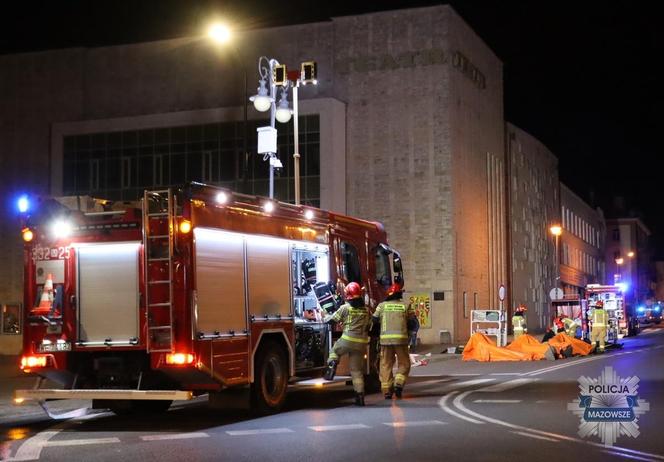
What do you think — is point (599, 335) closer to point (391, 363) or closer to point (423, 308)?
point (423, 308)

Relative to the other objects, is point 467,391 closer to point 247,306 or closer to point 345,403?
point 345,403

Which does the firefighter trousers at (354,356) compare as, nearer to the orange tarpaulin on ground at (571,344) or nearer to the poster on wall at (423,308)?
the orange tarpaulin on ground at (571,344)

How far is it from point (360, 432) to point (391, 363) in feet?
12.3

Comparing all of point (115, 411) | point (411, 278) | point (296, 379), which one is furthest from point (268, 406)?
point (411, 278)

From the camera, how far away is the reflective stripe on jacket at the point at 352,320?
46.1ft

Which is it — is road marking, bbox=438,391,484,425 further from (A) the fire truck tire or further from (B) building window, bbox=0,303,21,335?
(B) building window, bbox=0,303,21,335

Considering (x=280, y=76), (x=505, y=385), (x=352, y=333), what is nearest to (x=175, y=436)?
(x=352, y=333)

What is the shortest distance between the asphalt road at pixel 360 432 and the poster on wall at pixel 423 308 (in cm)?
2490

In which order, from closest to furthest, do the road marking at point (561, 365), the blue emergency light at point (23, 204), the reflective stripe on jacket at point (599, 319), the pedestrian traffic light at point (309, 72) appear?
the blue emergency light at point (23, 204), the road marking at point (561, 365), the pedestrian traffic light at point (309, 72), the reflective stripe on jacket at point (599, 319)

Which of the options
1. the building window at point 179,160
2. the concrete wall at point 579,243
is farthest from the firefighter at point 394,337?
the concrete wall at point 579,243

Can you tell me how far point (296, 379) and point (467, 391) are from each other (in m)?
3.67

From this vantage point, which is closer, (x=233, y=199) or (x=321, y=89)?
(x=233, y=199)

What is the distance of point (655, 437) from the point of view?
1026 cm

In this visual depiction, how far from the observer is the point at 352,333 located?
46.2 ft
